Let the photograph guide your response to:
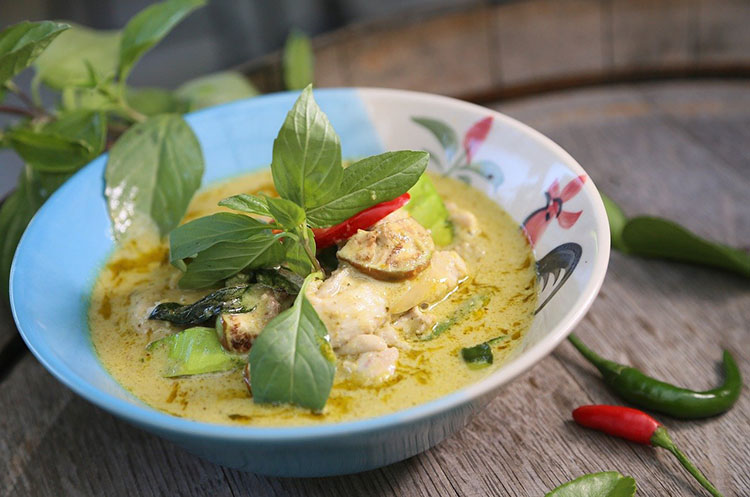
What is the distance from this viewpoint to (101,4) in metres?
6.75

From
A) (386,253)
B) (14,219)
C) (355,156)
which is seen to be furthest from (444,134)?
(14,219)

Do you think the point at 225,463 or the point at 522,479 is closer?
the point at 225,463

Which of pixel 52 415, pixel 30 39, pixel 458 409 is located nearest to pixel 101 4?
pixel 30 39

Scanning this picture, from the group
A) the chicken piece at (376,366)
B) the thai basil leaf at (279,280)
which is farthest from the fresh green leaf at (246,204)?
the chicken piece at (376,366)

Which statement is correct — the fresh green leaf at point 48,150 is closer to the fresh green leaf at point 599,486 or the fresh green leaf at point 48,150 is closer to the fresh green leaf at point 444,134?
the fresh green leaf at point 444,134

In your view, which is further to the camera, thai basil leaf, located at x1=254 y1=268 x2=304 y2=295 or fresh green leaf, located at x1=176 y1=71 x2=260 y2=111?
fresh green leaf, located at x1=176 y1=71 x2=260 y2=111

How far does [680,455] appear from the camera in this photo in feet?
6.25

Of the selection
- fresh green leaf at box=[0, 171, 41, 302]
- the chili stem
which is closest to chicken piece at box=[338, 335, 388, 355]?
the chili stem

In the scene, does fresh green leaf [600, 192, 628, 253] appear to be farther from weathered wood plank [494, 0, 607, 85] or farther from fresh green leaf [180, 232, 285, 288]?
fresh green leaf [180, 232, 285, 288]

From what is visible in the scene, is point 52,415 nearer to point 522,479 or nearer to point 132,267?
point 132,267

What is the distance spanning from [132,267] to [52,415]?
0.51 m

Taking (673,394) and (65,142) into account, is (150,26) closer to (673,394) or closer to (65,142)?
(65,142)

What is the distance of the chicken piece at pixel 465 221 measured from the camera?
7.74ft

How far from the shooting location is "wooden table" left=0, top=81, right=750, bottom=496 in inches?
76.2
